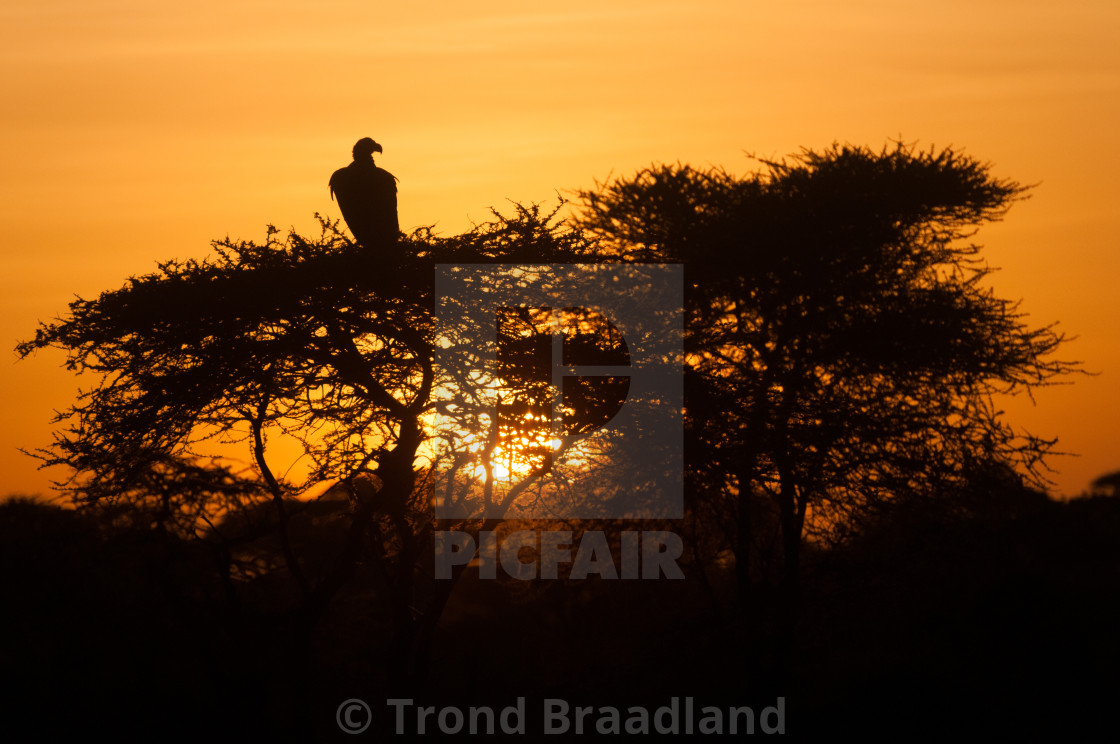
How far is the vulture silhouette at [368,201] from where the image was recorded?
11.7 meters

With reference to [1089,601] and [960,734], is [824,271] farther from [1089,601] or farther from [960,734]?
[1089,601]

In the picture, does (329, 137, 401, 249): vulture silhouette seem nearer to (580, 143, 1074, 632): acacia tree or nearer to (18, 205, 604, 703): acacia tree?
(18, 205, 604, 703): acacia tree

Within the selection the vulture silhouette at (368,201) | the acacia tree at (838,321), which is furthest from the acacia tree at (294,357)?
the acacia tree at (838,321)

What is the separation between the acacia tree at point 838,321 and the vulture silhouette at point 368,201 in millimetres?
3705

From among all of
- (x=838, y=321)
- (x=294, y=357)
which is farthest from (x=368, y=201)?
(x=838, y=321)

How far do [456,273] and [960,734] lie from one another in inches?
354

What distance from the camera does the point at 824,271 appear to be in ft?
50.9

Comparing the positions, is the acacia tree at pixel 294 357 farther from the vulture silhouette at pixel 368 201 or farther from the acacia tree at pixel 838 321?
the acacia tree at pixel 838 321

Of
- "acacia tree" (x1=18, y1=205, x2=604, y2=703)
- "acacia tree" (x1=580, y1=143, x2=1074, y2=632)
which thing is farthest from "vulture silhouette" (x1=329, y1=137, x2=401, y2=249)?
"acacia tree" (x1=580, y1=143, x2=1074, y2=632)

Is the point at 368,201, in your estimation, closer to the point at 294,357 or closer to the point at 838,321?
the point at 294,357

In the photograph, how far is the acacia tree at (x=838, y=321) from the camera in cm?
1373

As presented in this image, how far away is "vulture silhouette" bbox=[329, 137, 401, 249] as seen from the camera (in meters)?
11.7

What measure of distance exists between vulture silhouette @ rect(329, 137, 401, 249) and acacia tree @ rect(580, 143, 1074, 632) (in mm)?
3705

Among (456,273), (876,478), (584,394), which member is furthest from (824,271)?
(456,273)
